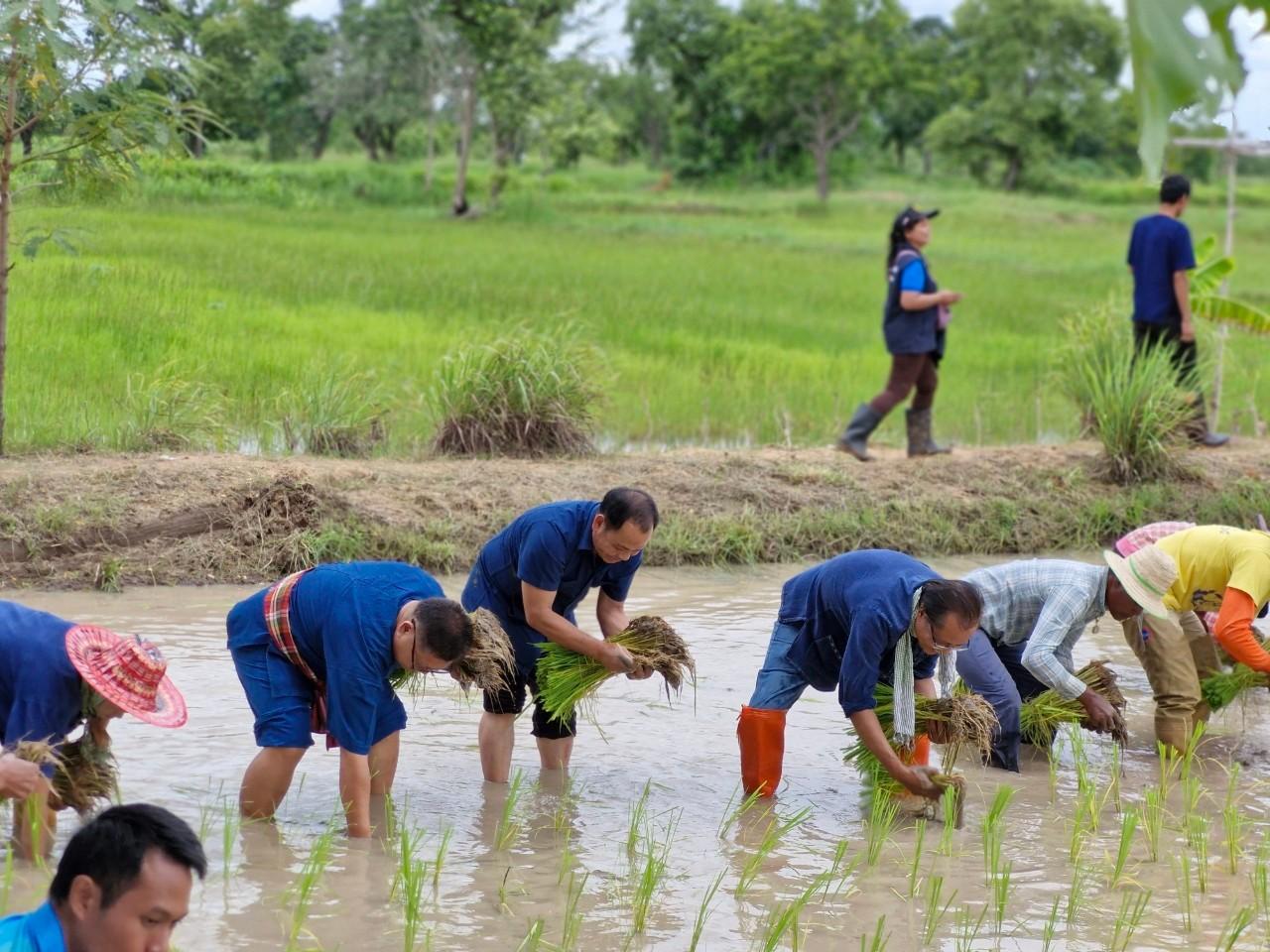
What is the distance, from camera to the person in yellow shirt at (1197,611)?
5645mm

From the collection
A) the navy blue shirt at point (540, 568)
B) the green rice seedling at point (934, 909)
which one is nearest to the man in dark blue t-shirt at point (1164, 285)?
the navy blue shirt at point (540, 568)

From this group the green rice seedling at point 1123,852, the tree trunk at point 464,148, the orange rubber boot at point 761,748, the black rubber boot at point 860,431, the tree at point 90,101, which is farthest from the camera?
the tree trunk at point 464,148

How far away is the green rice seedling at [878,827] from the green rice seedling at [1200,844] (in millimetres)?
925

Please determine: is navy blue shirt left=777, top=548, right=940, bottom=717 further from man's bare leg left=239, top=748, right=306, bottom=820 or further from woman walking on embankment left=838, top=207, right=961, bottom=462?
woman walking on embankment left=838, top=207, right=961, bottom=462

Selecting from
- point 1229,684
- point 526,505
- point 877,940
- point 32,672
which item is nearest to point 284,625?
point 32,672

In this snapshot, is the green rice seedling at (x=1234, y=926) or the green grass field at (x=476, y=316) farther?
the green grass field at (x=476, y=316)

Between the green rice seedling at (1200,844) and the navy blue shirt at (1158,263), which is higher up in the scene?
the navy blue shirt at (1158,263)

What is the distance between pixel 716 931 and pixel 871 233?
26.7 m

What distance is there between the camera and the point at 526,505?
8.72 m

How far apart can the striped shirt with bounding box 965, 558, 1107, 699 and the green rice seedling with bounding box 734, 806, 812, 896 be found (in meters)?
0.97

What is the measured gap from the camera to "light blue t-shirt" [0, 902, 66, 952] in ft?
8.29

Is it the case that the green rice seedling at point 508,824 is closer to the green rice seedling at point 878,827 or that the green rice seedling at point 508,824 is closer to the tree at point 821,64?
the green rice seedling at point 878,827

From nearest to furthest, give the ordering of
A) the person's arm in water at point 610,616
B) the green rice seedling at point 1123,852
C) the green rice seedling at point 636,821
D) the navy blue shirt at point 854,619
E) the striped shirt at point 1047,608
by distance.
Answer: the green rice seedling at point 1123,852
the green rice seedling at point 636,821
the navy blue shirt at point 854,619
the person's arm in water at point 610,616
the striped shirt at point 1047,608

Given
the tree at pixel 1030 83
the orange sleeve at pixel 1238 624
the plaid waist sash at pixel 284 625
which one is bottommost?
the orange sleeve at pixel 1238 624
